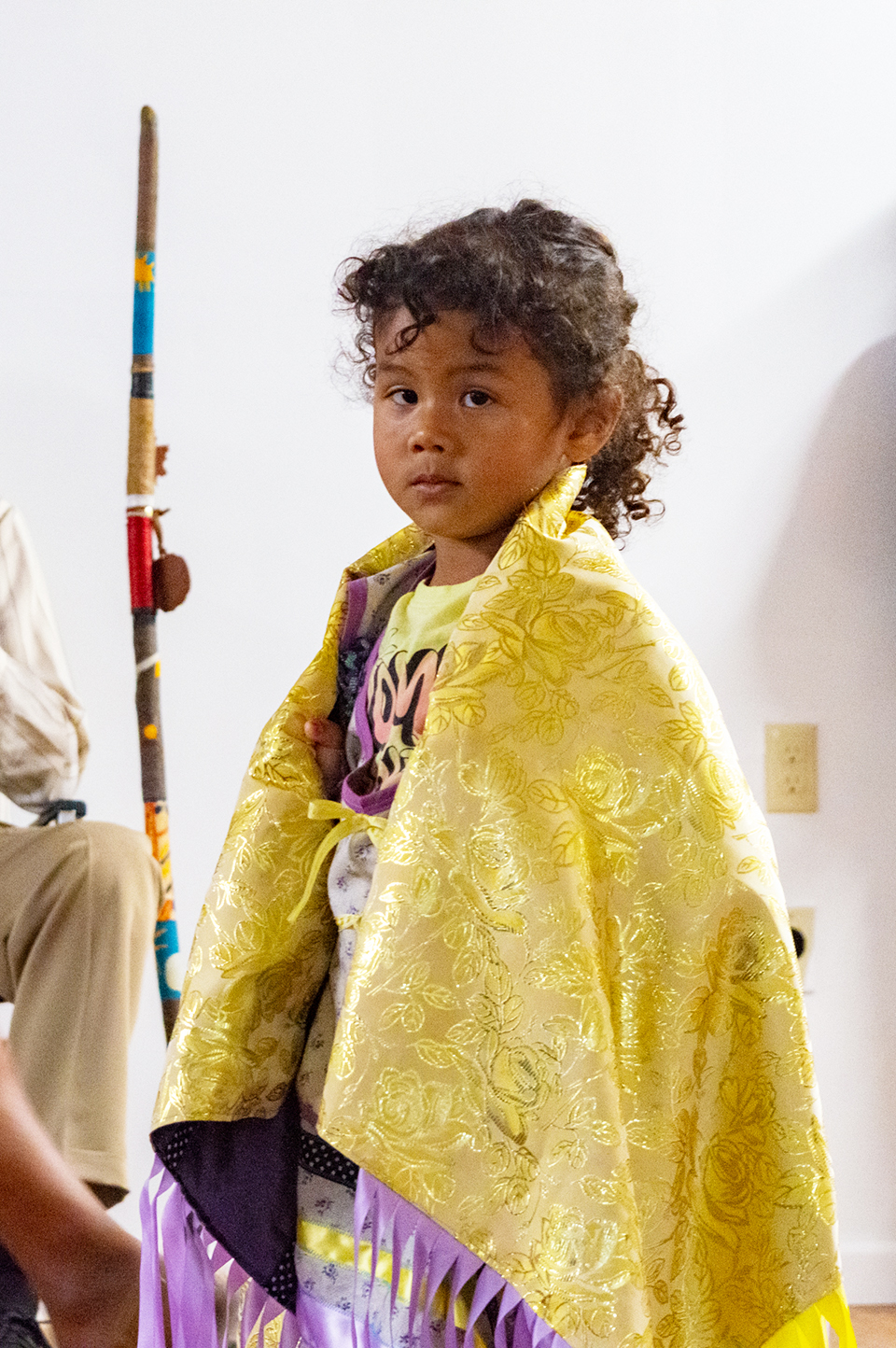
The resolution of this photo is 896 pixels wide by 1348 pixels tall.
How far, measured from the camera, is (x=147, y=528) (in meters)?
1.36

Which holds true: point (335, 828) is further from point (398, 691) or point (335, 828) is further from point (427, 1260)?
point (427, 1260)

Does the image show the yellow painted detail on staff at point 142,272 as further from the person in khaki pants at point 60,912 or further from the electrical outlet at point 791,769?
the electrical outlet at point 791,769

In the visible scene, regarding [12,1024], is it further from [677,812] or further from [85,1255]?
[677,812]

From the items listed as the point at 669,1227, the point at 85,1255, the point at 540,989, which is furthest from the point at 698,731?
the point at 85,1255

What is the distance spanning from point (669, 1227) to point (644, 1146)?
0.16 ft

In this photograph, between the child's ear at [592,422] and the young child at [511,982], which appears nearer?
the young child at [511,982]

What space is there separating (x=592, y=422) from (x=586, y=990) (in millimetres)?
376

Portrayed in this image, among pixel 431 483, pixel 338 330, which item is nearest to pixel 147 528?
pixel 338 330

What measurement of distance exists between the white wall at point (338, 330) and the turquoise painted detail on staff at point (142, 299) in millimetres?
14

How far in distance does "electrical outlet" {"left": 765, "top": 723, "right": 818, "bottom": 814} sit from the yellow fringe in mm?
917

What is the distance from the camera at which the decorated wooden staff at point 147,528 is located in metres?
1.35

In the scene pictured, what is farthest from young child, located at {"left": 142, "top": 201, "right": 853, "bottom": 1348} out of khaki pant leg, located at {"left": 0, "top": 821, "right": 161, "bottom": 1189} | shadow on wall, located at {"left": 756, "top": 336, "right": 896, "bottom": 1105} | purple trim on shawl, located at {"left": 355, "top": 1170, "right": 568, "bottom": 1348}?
shadow on wall, located at {"left": 756, "top": 336, "right": 896, "bottom": 1105}

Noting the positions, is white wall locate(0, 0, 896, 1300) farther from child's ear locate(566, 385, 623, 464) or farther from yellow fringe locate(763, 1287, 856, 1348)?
yellow fringe locate(763, 1287, 856, 1348)

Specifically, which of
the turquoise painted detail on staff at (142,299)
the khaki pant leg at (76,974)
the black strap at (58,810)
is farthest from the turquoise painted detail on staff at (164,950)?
the turquoise painted detail on staff at (142,299)
